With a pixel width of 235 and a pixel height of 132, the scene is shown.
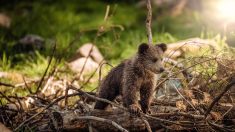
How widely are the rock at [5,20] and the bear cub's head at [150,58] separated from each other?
22.3ft

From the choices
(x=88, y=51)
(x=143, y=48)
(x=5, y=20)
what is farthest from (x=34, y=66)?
(x=143, y=48)

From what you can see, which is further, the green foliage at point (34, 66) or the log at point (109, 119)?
the green foliage at point (34, 66)

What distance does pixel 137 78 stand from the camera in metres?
6.30

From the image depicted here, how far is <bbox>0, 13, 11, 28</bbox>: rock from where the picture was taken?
12.8 metres

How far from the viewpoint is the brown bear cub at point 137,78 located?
6227 mm

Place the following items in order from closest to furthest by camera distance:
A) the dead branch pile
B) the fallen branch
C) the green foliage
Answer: the fallen branch < the dead branch pile < the green foliage

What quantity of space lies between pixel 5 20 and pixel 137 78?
737 centimetres

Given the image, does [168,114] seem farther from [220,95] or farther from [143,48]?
[143,48]

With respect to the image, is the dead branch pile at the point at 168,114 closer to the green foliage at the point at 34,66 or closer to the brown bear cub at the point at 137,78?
the brown bear cub at the point at 137,78

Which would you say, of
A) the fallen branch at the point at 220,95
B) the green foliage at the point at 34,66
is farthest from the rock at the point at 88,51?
the fallen branch at the point at 220,95

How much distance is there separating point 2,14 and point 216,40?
5.03 m

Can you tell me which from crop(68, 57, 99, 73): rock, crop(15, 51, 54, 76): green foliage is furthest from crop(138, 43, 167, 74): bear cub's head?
crop(15, 51, 54, 76): green foliage

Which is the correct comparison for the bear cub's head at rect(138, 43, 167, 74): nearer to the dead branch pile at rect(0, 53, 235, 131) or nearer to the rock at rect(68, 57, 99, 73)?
the dead branch pile at rect(0, 53, 235, 131)

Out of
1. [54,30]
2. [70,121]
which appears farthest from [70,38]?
[70,121]
